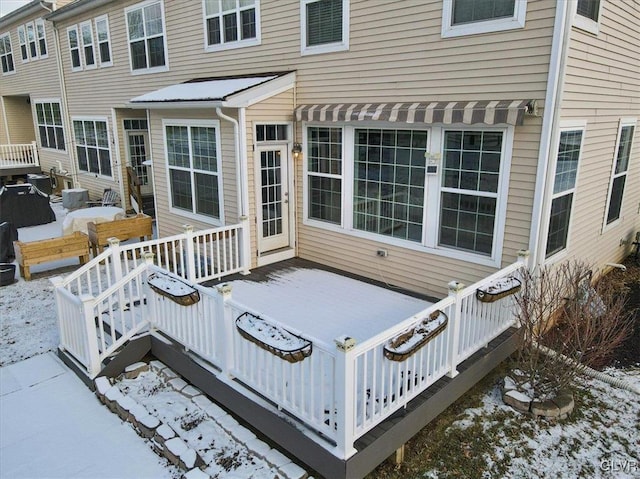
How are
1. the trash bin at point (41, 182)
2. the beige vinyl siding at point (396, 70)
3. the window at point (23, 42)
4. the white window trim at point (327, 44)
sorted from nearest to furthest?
the beige vinyl siding at point (396, 70), the white window trim at point (327, 44), the trash bin at point (41, 182), the window at point (23, 42)

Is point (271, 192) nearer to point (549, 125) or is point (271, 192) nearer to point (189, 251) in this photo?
point (189, 251)

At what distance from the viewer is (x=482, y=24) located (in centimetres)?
539

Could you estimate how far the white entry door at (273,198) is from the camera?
7.73m

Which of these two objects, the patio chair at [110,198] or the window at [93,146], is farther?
the window at [93,146]

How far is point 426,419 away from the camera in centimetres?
428

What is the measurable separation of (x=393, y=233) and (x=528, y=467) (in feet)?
12.1

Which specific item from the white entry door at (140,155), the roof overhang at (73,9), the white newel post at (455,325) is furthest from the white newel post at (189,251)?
the roof overhang at (73,9)

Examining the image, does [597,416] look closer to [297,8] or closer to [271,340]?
[271,340]

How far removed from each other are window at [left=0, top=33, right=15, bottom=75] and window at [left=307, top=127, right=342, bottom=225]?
16.8 meters

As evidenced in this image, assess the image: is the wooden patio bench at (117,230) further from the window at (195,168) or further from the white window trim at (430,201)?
the white window trim at (430,201)

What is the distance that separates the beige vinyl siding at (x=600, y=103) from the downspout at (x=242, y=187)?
4459 mm

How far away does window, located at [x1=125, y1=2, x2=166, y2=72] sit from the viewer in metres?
10.5

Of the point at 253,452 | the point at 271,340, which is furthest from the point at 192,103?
the point at 253,452

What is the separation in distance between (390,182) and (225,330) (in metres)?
3.49
